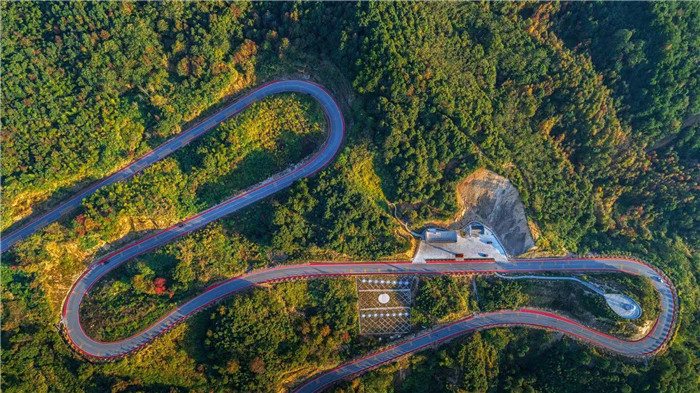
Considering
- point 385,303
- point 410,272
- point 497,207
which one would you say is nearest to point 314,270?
point 385,303

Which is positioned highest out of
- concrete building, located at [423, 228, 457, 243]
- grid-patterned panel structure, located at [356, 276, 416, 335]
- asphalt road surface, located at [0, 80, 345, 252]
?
asphalt road surface, located at [0, 80, 345, 252]

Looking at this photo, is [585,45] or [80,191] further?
[585,45]

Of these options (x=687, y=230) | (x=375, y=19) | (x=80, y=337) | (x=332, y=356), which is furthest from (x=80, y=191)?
(x=687, y=230)

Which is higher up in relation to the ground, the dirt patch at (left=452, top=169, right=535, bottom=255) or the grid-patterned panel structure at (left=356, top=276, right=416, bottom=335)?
the dirt patch at (left=452, top=169, right=535, bottom=255)

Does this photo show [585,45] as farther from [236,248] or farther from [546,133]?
[236,248]

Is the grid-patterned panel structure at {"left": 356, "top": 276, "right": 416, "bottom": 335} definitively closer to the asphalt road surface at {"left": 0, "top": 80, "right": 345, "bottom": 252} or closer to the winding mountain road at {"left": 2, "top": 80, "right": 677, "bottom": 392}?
the winding mountain road at {"left": 2, "top": 80, "right": 677, "bottom": 392}

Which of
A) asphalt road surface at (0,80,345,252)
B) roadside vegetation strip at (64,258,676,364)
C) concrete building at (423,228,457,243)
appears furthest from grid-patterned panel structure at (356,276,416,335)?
asphalt road surface at (0,80,345,252)

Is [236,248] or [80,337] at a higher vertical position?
[236,248]
